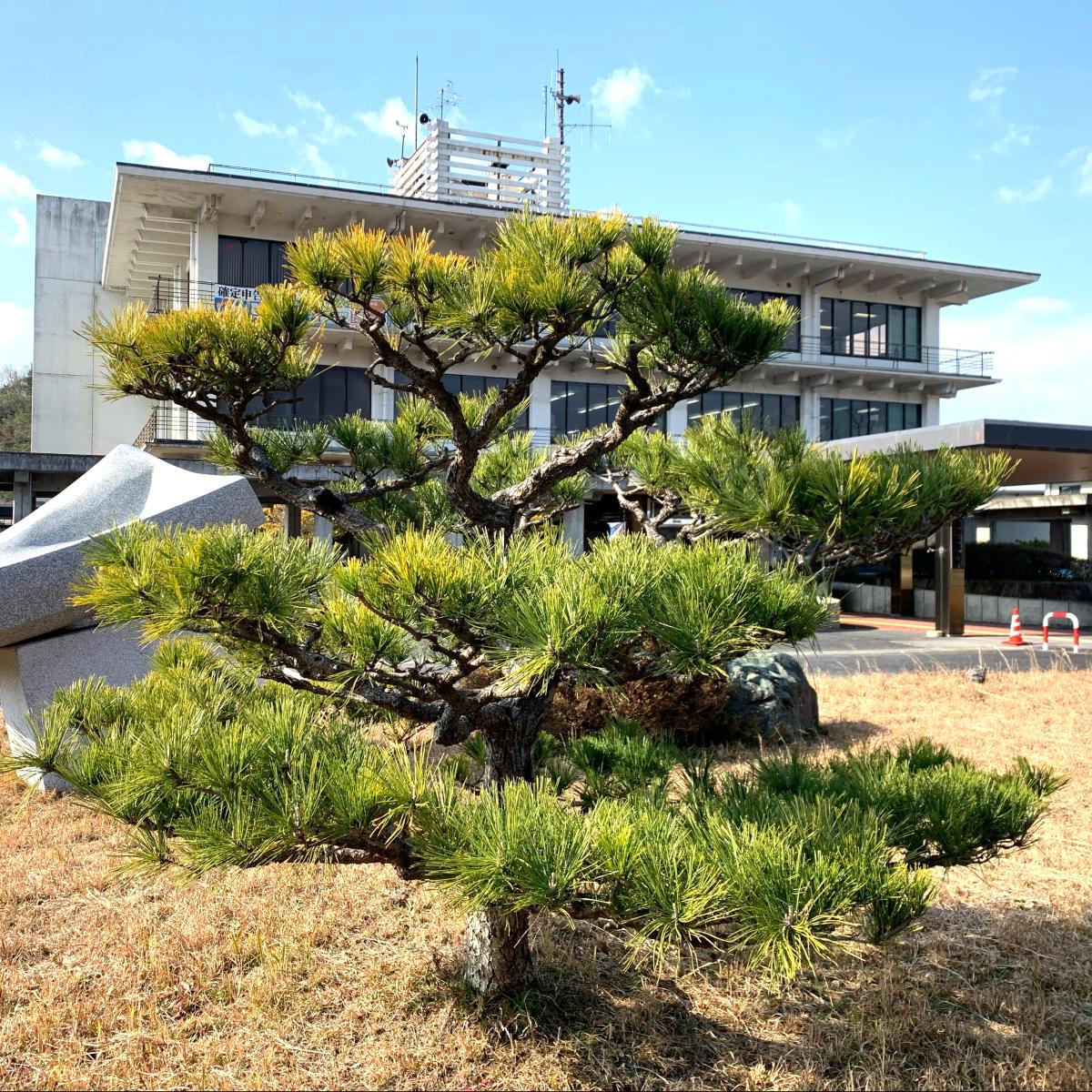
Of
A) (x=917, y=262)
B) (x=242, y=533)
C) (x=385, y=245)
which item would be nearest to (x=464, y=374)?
(x=917, y=262)

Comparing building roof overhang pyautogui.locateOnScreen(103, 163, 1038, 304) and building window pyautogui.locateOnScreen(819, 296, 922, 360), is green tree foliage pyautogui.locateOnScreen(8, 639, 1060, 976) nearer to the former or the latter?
building roof overhang pyautogui.locateOnScreen(103, 163, 1038, 304)

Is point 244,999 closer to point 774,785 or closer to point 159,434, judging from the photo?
point 774,785

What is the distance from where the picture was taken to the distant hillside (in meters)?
45.5

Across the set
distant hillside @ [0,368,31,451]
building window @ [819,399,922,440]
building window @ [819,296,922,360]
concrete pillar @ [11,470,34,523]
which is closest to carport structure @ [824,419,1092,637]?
building window @ [819,399,922,440]

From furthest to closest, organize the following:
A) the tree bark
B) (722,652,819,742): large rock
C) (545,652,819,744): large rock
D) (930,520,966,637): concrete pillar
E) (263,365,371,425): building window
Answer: (263,365,371,425): building window < (930,520,966,637): concrete pillar < (722,652,819,742): large rock < (545,652,819,744): large rock < the tree bark

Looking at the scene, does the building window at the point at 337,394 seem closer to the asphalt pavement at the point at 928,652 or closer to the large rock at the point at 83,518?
the asphalt pavement at the point at 928,652

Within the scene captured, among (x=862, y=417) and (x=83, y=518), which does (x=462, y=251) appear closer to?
(x=862, y=417)

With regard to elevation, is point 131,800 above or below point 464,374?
below

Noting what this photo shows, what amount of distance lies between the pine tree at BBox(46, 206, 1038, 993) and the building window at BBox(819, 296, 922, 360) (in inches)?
1032

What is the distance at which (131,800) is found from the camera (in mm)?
2445

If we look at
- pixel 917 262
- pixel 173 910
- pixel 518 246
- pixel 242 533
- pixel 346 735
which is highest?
pixel 917 262

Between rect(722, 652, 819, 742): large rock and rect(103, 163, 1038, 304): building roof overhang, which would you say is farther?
rect(103, 163, 1038, 304): building roof overhang

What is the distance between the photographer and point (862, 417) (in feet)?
95.4

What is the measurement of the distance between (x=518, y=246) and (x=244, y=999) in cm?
271
